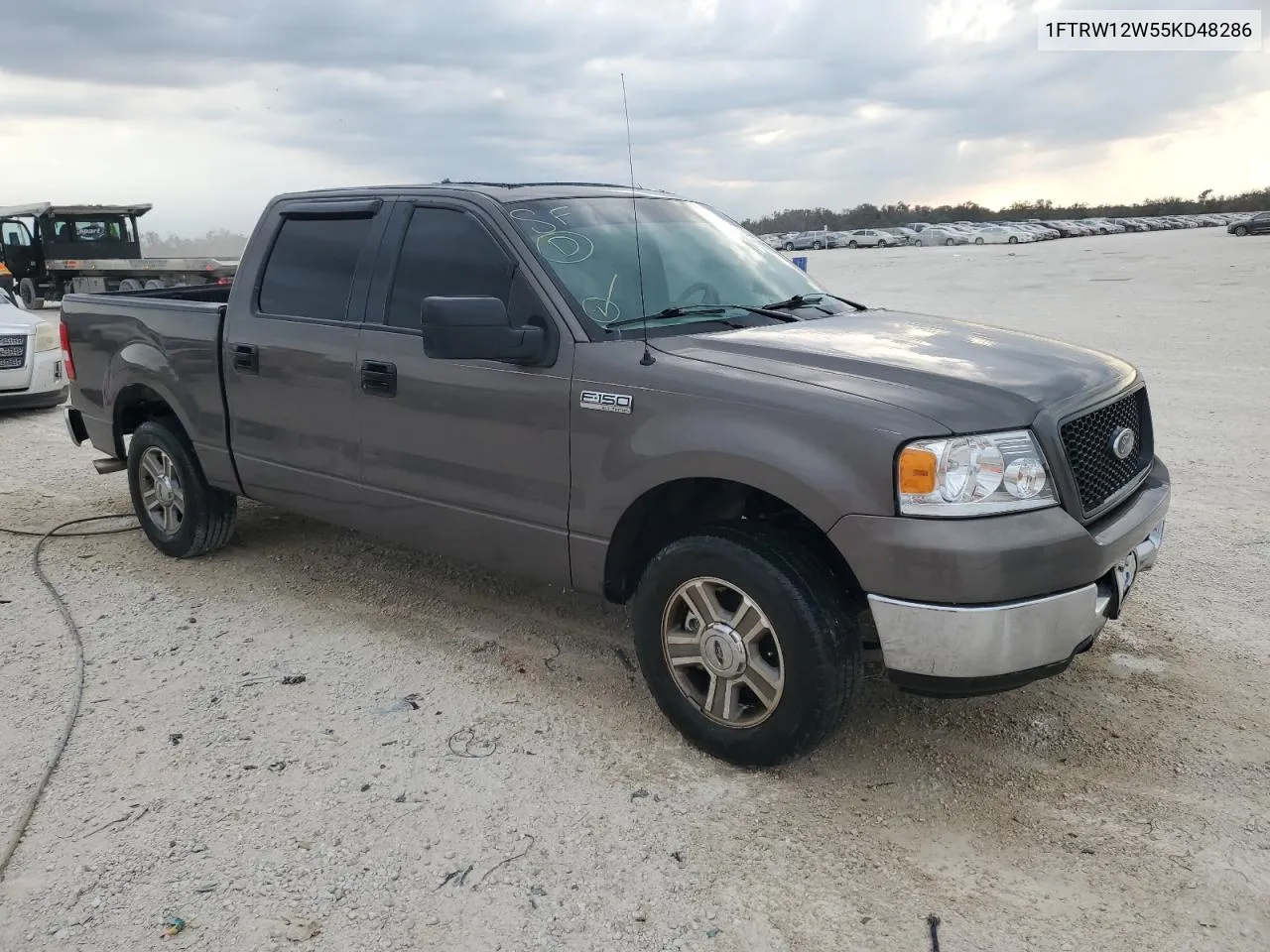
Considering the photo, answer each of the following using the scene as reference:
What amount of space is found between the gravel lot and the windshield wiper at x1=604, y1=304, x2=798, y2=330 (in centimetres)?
140

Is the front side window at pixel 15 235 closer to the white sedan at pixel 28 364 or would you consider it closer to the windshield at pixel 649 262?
the white sedan at pixel 28 364

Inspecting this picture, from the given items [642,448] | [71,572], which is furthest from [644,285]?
[71,572]

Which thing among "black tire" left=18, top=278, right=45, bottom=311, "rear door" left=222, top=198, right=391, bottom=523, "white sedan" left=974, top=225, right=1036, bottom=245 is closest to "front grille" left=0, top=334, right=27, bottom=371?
"rear door" left=222, top=198, right=391, bottom=523

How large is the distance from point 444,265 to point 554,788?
2.10m

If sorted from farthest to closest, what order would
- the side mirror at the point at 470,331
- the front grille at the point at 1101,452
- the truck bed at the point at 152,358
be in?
1. the truck bed at the point at 152,358
2. the side mirror at the point at 470,331
3. the front grille at the point at 1101,452

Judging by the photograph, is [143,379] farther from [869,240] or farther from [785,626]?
[869,240]

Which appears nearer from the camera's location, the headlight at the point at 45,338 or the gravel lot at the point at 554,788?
the gravel lot at the point at 554,788

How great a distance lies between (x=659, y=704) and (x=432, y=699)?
92cm

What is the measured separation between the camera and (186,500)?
5445mm

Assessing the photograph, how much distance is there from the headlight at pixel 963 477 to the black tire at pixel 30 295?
89.7 ft

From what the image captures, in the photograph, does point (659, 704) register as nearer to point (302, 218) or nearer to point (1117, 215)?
point (302, 218)

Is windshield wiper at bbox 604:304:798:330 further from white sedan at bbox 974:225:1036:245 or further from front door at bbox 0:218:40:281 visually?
white sedan at bbox 974:225:1036:245

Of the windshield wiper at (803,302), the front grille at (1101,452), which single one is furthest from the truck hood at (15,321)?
the front grille at (1101,452)

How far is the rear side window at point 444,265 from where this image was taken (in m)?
3.95
